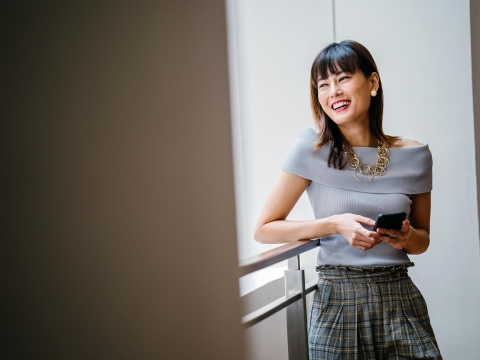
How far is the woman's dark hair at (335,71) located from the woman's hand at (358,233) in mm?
242

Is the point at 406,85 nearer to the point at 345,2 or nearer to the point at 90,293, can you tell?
the point at 345,2

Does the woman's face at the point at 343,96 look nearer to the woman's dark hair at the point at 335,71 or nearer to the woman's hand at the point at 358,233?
the woman's dark hair at the point at 335,71

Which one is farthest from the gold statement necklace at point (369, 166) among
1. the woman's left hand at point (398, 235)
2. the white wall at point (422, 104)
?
the white wall at point (422, 104)

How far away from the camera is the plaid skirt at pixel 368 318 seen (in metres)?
1.48

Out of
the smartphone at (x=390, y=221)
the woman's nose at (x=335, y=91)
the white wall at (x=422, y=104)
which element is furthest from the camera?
the white wall at (x=422, y=104)

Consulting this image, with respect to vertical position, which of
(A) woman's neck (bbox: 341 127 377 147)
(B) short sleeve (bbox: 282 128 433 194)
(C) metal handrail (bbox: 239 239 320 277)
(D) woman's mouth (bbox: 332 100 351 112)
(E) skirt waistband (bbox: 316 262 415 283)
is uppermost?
(D) woman's mouth (bbox: 332 100 351 112)

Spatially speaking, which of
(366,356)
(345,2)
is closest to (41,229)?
(366,356)

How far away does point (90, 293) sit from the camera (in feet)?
1.29

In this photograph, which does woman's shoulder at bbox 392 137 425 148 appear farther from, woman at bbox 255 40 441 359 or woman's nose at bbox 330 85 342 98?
woman's nose at bbox 330 85 342 98

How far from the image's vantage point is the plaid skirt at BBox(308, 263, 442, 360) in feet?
4.85

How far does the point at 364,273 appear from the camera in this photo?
1553mm

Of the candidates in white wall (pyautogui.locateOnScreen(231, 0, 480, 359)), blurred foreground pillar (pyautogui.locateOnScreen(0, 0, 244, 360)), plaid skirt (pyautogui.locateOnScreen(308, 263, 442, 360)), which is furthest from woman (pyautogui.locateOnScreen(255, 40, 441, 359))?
blurred foreground pillar (pyautogui.locateOnScreen(0, 0, 244, 360))

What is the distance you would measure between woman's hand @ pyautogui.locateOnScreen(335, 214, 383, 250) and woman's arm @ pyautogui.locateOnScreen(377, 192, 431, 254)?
1.2 inches

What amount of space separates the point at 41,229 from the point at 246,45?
2742 mm
